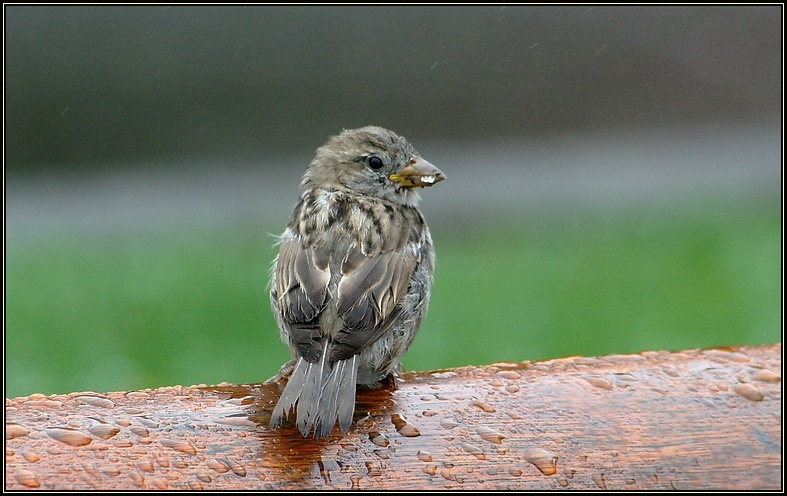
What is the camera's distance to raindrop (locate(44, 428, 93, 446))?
2.41 metres

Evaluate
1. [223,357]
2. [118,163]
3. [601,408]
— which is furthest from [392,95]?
[601,408]

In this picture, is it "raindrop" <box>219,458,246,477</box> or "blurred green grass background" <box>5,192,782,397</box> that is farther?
"blurred green grass background" <box>5,192,782,397</box>

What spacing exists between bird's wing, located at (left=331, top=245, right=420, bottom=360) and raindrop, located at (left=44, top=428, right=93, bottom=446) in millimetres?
895

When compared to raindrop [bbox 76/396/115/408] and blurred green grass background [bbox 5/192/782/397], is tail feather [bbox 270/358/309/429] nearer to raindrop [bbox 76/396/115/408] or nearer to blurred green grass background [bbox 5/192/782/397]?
raindrop [bbox 76/396/115/408]

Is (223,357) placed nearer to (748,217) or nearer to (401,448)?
(401,448)

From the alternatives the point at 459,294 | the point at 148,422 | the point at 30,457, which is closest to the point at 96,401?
the point at 148,422

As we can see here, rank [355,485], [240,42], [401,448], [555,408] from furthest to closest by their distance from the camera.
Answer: [240,42]
[555,408]
[401,448]
[355,485]

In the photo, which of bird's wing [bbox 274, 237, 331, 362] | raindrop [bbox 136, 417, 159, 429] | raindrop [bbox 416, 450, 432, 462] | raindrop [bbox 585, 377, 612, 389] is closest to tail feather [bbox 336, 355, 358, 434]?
bird's wing [bbox 274, 237, 331, 362]

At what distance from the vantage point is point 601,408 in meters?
2.76

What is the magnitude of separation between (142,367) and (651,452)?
4.24m

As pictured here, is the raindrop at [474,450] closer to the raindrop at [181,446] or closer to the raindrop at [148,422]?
the raindrop at [181,446]

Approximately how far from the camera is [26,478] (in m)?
2.26

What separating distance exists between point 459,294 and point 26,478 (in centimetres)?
615

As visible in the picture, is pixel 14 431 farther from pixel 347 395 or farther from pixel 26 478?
pixel 347 395
